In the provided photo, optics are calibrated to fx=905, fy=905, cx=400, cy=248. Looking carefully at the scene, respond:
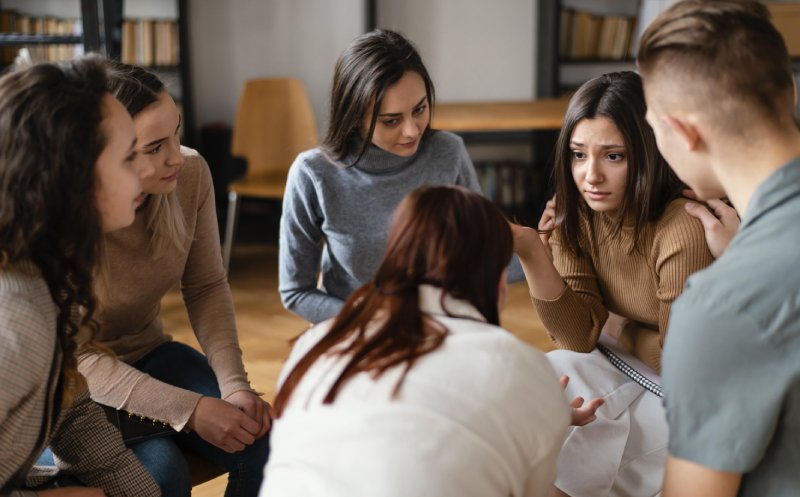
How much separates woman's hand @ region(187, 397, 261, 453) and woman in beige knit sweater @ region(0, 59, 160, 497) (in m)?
0.30

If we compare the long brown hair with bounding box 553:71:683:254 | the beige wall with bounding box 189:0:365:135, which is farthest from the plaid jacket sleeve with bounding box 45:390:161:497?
the beige wall with bounding box 189:0:365:135

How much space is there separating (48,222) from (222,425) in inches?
21.8

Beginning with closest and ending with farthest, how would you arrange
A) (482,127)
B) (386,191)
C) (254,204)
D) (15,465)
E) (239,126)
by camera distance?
(15,465)
(386,191)
(482,127)
(239,126)
(254,204)

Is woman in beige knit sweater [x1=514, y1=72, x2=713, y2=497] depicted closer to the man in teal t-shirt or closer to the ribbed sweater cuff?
the ribbed sweater cuff

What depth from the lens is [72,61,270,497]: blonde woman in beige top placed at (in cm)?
163

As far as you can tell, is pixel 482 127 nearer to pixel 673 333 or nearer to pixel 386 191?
pixel 386 191

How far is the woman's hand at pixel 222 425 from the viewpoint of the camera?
1621 millimetres

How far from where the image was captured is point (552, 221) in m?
1.86

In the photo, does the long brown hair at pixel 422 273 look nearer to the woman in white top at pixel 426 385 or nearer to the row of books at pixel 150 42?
the woman in white top at pixel 426 385

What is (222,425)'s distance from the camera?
5.32ft

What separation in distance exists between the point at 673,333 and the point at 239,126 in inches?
145

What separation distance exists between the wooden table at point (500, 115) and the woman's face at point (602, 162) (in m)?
2.27

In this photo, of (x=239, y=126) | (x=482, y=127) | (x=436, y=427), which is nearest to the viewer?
(x=436, y=427)

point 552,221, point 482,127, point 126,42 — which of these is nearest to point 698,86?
point 552,221
